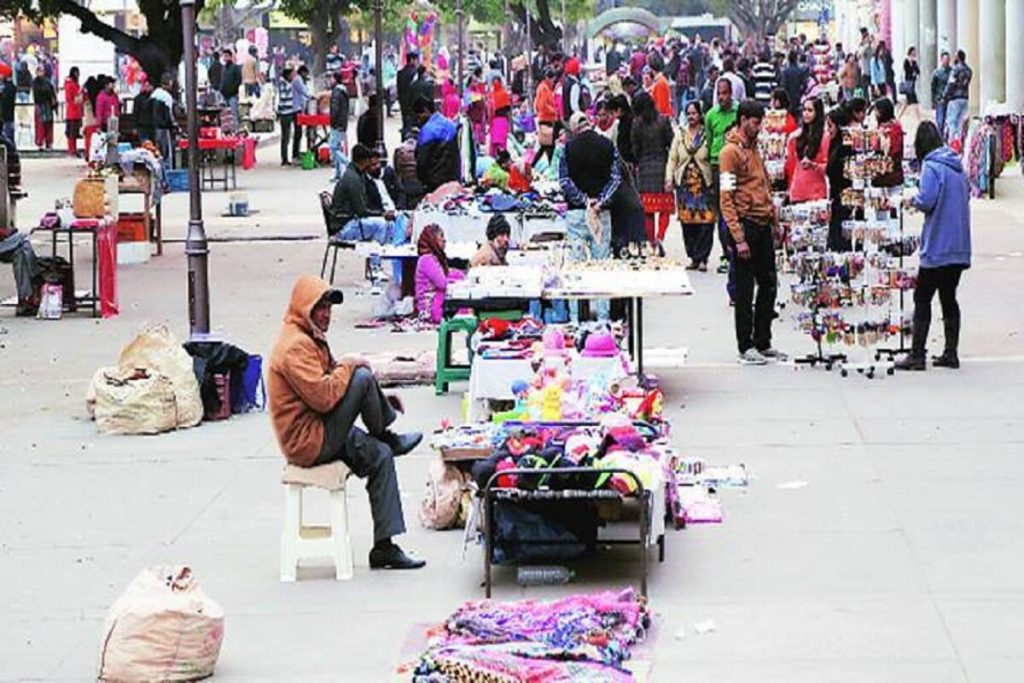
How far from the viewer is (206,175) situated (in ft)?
136

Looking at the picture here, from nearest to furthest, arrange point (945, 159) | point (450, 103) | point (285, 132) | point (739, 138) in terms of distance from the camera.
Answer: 1. point (945, 159)
2. point (739, 138)
3. point (450, 103)
4. point (285, 132)

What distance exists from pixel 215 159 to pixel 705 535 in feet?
104

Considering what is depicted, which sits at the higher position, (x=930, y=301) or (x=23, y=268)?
(x=23, y=268)

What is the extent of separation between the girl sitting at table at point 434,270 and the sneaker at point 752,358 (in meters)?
2.30

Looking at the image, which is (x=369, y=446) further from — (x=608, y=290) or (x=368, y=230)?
(x=368, y=230)

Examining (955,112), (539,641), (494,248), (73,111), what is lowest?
(539,641)

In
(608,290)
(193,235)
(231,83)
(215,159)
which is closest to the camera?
(608,290)

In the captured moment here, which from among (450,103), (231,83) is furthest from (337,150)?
(231,83)

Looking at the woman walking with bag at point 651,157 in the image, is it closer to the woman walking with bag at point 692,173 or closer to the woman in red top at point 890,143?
the woman walking with bag at point 692,173

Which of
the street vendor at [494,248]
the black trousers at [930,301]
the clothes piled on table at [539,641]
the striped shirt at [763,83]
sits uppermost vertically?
the striped shirt at [763,83]

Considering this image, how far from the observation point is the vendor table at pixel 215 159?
3925 centimetres

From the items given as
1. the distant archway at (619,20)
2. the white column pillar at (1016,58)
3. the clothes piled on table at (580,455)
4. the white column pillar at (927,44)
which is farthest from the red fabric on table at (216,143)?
the distant archway at (619,20)

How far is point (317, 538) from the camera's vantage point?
11844 mm

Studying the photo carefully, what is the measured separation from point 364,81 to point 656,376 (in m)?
47.5
